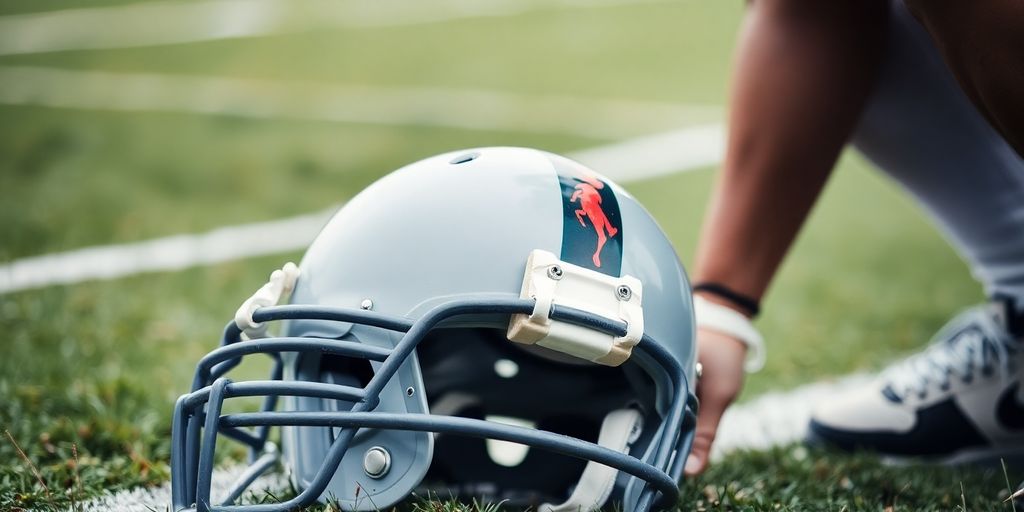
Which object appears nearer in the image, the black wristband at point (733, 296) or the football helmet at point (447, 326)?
the football helmet at point (447, 326)

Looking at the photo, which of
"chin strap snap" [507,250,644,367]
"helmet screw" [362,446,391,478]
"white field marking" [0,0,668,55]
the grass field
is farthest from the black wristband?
"white field marking" [0,0,668,55]

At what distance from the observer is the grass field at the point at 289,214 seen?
68.6 inches

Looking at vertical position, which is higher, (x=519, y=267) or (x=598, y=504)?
(x=519, y=267)

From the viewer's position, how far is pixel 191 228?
146 inches

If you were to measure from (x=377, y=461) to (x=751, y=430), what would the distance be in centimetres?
121

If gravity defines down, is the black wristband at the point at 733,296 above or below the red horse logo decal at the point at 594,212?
below

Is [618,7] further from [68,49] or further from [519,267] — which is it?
[519,267]

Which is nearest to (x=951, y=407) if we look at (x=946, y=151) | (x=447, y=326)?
(x=946, y=151)

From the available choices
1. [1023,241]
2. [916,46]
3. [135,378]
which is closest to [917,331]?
[1023,241]

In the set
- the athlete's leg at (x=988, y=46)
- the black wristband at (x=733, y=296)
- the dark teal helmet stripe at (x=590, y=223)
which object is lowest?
the black wristband at (x=733, y=296)

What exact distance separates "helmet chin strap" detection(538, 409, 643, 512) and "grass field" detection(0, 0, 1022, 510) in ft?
0.61

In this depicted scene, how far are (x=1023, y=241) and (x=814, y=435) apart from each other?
1.85ft

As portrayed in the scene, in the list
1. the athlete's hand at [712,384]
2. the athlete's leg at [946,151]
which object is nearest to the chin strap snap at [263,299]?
the athlete's hand at [712,384]

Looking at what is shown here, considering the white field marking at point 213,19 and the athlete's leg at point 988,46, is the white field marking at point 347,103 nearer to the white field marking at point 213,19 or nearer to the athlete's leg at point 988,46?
the white field marking at point 213,19
